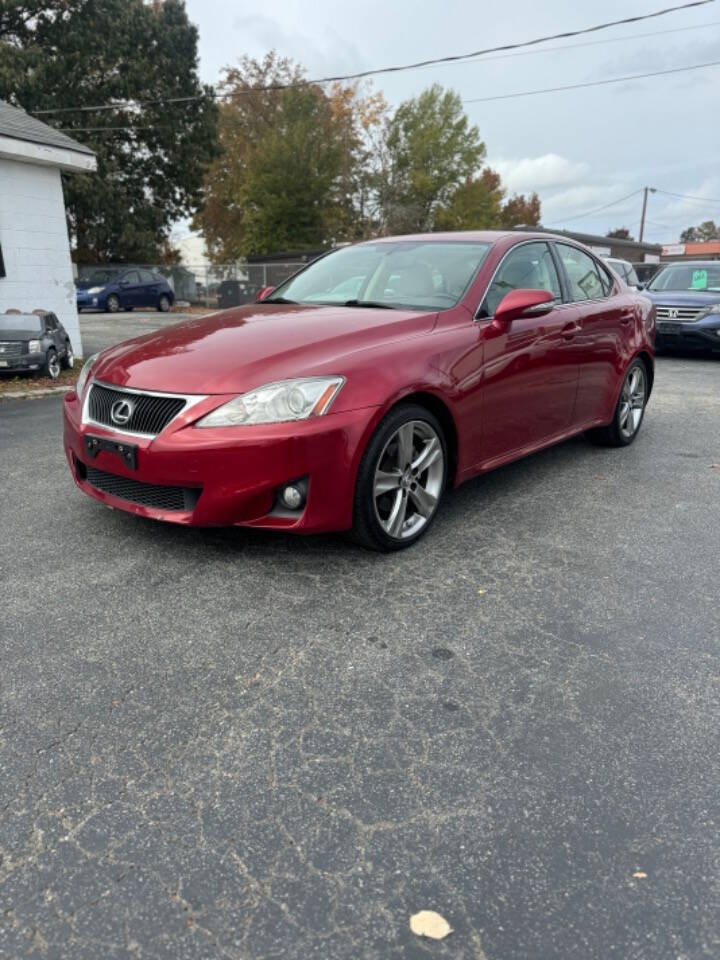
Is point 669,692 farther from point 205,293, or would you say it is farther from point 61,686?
point 205,293

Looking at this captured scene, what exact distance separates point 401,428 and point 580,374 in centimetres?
197

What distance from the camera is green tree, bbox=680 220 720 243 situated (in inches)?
4003

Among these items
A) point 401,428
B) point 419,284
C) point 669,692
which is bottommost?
point 669,692

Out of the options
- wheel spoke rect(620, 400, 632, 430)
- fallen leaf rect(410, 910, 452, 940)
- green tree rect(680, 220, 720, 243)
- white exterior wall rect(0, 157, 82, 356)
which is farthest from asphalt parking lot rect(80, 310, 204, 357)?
green tree rect(680, 220, 720, 243)

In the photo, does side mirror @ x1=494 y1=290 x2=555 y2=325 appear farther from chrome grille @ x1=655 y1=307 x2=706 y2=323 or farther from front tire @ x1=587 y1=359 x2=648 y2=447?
chrome grille @ x1=655 y1=307 x2=706 y2=323

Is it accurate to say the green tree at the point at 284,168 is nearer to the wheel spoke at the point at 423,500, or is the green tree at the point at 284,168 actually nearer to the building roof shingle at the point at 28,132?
the building roof shingle at the point at 28,132

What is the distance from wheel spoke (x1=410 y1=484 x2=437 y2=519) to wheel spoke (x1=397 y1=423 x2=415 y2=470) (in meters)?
0.16

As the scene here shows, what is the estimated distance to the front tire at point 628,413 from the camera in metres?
5.68

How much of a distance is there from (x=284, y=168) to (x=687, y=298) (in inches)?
1210

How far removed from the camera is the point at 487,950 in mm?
1569

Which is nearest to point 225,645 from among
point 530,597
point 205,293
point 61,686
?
point 61,686

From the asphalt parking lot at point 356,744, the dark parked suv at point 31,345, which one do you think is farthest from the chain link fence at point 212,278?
the asphalt parking lot at point 356,744

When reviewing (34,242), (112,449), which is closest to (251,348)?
(112,449)

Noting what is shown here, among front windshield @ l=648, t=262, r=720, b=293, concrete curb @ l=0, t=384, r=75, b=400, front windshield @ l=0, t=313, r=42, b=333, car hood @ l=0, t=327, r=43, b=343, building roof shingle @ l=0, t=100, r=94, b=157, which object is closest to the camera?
concrete curb @ l=0, t=384, r=75, b=400
